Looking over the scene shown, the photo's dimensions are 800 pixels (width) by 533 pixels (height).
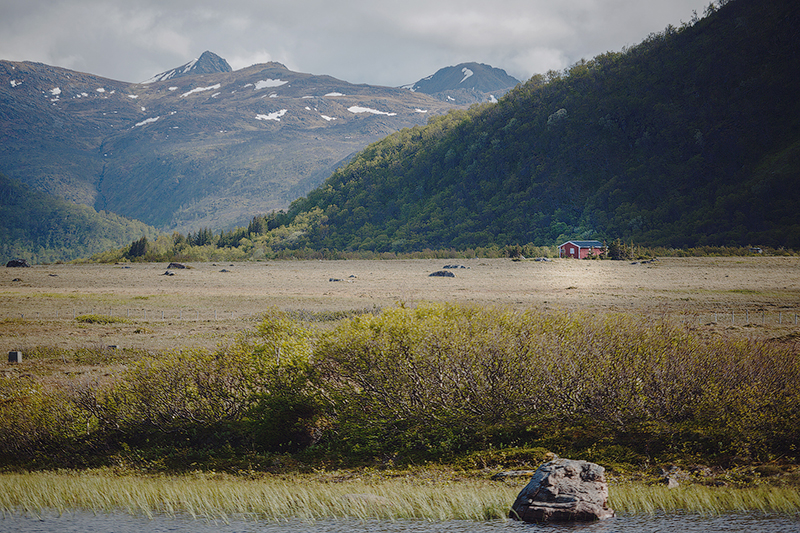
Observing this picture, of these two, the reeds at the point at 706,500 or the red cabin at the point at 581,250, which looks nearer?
the reeds at the point at 706,500

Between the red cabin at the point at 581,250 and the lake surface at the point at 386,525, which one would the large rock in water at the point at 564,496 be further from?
the red cabin at the point at 581,250

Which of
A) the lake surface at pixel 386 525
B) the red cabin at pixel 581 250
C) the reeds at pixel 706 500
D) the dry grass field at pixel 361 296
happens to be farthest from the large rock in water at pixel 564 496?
the red cabin at pixel 581 250

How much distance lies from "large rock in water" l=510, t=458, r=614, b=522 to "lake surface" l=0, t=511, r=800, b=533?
261 millimetres

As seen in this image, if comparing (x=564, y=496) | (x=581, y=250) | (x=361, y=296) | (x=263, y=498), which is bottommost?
(x=263, y=498)

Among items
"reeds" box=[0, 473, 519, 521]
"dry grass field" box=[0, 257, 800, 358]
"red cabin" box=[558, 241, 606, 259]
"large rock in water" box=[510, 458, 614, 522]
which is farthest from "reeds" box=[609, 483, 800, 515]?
"red cabin" box=[558, 241, 606, 259]

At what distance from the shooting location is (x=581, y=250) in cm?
14775

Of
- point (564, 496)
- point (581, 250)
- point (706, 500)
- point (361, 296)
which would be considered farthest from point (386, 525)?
point (581, 250)

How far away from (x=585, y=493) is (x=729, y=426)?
6.61 meters

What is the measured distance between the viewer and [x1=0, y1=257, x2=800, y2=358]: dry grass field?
153 feet

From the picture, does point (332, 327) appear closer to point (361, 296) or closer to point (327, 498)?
point (327, 498)

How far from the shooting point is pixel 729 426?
18.9 metres

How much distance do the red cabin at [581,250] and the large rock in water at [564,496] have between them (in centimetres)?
12941

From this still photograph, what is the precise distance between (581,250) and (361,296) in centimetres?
8838

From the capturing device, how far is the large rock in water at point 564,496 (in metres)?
14.9
